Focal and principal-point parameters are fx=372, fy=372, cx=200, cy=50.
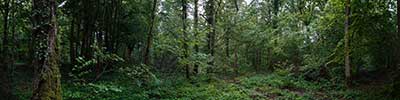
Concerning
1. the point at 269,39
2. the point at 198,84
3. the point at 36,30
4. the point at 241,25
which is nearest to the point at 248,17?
the point at 241,25

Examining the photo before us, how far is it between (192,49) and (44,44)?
14.9m

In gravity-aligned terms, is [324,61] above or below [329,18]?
below

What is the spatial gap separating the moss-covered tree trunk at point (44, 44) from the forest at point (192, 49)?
13 mm

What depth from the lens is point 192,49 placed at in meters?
19.9

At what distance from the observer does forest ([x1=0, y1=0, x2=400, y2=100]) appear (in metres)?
9.95

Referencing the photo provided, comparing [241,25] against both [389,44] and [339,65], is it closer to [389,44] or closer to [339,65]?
[339,65]

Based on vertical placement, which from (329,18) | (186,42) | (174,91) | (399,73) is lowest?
(174,91)

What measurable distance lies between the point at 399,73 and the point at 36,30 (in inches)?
362

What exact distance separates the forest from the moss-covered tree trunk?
0.01m

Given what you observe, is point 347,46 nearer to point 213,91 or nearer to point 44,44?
point 213,91

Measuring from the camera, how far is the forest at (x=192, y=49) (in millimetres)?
9947

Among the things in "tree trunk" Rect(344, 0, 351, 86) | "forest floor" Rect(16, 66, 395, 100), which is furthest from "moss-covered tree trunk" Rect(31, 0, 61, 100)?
"tree trunk" Rect(344, 0, 351, 86)

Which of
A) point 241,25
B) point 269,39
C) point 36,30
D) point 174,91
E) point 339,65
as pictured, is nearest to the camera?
point 36,30

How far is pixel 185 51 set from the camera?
50.5 ft
